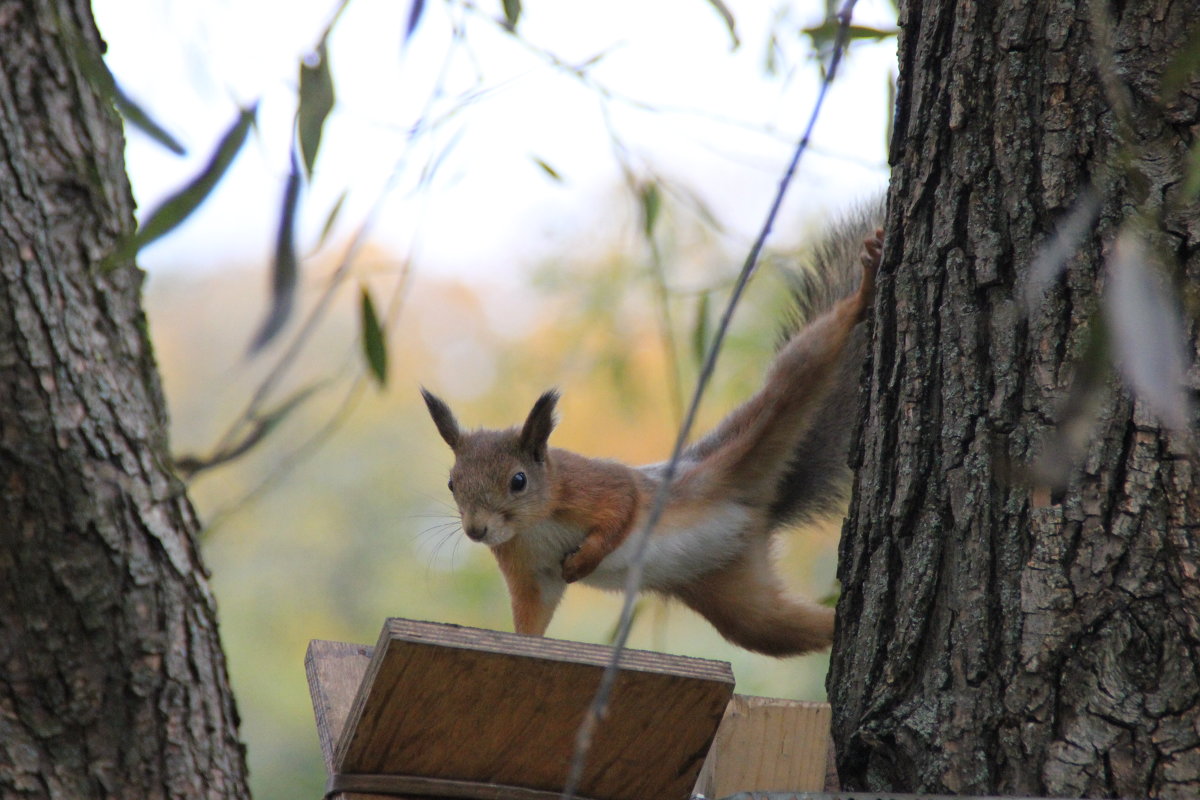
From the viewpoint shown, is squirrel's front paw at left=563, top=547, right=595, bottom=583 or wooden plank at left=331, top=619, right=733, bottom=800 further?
squirrel's front paw at left=563, top=547, right=595, bottom=583

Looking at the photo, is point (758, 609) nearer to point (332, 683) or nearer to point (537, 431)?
point (537, 431)

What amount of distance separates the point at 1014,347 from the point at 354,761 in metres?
0.72

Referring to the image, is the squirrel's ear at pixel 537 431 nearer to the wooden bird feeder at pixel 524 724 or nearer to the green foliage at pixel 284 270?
the wooden bird feeder at pixel 524 724

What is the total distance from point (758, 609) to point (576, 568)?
0.32 meters

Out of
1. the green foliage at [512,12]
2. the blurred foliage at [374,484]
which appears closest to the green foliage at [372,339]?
the green foliage at [512,12]

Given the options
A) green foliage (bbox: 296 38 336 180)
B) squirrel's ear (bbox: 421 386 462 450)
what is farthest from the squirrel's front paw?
green foliage (bbox: 296 38 336 180)

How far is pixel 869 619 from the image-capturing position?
1227 millimetres

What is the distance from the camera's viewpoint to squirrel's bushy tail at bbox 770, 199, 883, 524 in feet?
6.75

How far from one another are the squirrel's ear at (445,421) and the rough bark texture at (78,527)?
736 millimetres

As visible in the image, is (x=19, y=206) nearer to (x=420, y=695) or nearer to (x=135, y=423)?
(x=135, y=423)

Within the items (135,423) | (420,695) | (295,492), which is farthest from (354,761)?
(295,492)

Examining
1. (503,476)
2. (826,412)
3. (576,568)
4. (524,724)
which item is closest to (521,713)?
(524,724)

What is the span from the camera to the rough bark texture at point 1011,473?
39.6 inches

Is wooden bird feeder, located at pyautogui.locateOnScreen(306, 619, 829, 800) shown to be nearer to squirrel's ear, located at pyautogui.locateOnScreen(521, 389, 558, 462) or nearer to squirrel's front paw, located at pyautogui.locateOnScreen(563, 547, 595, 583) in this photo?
squirrel's front paw, located at pyautogui.locateOnScreen(563, 547, 595, 583)
